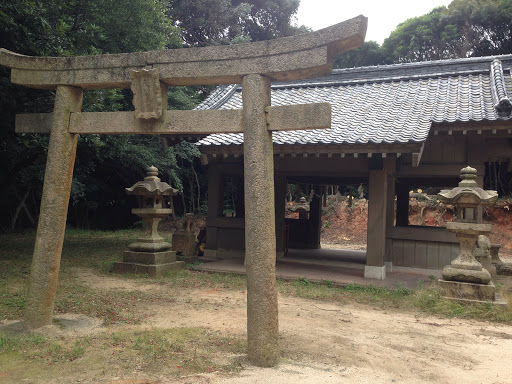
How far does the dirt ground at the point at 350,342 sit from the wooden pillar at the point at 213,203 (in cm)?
412

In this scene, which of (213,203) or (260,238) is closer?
(260,238)

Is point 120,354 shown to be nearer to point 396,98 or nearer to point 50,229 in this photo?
point 50,229

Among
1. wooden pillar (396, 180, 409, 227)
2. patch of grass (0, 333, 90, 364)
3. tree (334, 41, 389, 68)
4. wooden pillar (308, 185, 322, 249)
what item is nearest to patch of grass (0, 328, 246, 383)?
patch of grass (0, 333, 90, 364)

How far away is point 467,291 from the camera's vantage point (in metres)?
7.43

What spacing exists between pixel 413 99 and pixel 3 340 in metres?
11.1

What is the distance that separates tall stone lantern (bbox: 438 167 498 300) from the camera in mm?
7398

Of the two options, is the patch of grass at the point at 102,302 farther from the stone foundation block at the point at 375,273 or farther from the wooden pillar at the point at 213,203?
the stone foundation block at the point at 375,273

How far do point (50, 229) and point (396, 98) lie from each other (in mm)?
10176

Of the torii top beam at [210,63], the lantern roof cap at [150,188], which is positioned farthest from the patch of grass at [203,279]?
the torii top beam at [210,63]

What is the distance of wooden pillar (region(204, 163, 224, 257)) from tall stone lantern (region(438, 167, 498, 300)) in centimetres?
624

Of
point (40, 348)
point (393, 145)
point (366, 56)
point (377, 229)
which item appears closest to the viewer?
point (40, 348)

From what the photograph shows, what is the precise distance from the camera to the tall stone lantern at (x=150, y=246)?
9.77m

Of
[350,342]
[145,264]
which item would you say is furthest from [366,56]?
[350,342]

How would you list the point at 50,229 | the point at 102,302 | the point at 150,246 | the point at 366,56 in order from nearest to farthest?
1. the point at 50,229
2. the point at 102,302
3. the point at 150,246
4. the point at 366,56
